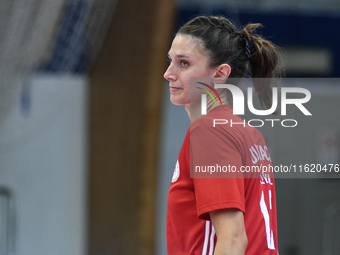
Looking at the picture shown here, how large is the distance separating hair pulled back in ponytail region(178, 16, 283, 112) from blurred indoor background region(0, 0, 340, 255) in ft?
4.89

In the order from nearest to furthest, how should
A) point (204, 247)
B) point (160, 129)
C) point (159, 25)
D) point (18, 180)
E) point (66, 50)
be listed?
Result: 1. point (204, 247)
2. point (159, 25)
3. point (160, 129)
4. point (66, 50)
5. point (18, 180)

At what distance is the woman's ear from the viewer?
2.58ft

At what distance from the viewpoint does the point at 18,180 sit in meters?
2.94

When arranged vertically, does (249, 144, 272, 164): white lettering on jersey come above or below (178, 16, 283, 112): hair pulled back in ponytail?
below

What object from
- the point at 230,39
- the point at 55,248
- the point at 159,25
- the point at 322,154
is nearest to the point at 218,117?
the point at 230,39

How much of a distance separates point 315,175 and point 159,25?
167cm

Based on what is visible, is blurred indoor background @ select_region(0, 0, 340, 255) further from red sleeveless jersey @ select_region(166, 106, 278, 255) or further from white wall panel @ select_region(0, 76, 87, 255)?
red sleeveless jersey @ select_region(166, 106, 278, 255)

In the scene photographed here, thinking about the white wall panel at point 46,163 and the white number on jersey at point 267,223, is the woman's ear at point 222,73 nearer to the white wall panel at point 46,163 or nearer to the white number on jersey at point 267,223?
the white number on jersey at point 267,223

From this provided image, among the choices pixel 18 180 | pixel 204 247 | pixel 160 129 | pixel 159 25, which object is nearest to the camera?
pixel 204 247

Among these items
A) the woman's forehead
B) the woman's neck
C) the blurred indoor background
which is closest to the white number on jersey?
the woman's neck

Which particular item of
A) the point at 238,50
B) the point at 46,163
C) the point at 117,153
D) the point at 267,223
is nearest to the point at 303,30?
the point at 117,153

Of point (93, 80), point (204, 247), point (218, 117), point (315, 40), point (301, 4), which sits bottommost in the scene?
point (204, 247)

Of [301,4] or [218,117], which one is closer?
[218,117]

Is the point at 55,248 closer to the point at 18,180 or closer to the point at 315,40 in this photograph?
the point at 18,180
